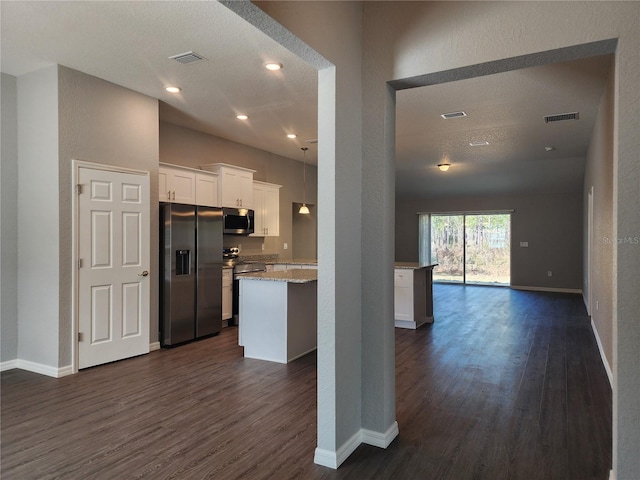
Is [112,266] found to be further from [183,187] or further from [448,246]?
[448,246]

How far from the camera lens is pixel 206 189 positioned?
588 cm

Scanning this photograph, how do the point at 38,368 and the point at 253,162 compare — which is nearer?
the point at 38,368

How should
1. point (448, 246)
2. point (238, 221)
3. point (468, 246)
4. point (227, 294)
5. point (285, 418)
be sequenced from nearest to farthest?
point (285, 418)
point (227, 294)
point (238, 221)
point (468, 246)
point (448, 246)

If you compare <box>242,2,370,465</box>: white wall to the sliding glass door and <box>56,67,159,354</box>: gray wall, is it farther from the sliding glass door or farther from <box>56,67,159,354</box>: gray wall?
the sliding glass door

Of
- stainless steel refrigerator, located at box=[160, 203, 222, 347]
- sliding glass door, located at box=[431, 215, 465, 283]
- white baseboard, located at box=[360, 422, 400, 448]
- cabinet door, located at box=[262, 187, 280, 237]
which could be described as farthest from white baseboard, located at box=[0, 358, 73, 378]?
sliding glass door, located at box=[431, 215, 465, 283]

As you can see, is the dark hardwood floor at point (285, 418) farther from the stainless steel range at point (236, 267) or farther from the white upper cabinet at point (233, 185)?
the white upper cabinet at point (233, 185)

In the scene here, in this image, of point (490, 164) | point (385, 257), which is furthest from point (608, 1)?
point (490, 164)

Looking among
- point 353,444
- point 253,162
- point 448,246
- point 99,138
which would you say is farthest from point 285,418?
point 448,246

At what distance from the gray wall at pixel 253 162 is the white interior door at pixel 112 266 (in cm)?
133

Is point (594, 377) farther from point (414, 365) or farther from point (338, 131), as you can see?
point (338, 131)

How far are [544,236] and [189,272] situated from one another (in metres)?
9.14

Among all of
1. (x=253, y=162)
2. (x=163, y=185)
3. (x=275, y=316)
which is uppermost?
(x=253, y=162)

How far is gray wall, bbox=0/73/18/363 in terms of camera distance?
158 inches

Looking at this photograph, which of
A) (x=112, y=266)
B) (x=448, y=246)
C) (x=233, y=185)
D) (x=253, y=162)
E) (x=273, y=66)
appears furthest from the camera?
(x=448, y=246)
